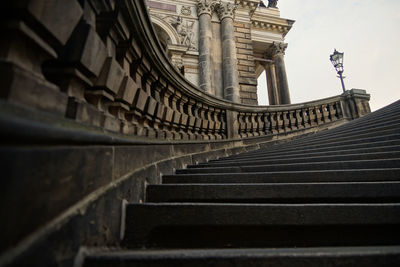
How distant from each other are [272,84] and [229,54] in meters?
7.29

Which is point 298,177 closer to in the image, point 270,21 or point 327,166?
point 327,166

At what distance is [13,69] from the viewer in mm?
602

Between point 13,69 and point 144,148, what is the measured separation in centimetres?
104

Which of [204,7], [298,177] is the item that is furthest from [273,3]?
[298,177]

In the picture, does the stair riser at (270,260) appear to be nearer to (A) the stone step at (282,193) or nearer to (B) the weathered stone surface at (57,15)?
(A) the stone step at (282,193)

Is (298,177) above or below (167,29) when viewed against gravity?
below

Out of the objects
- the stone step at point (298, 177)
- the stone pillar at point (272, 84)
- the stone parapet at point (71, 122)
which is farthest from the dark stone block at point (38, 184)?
the stone pillar at point (272, 84)

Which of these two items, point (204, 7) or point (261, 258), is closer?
point (261, 258)

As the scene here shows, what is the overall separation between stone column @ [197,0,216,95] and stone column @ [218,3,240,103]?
505 mm

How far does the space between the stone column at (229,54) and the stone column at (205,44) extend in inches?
19.9

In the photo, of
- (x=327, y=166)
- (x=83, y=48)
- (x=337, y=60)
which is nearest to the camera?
(x=83, y=48)

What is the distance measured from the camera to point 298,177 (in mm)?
1908

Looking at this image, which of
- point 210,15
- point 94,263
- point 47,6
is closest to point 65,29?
point 47,6

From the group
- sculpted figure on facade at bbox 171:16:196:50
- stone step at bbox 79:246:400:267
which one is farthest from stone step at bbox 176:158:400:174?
sculpted figure on facade at bbox 171:16:196:50
